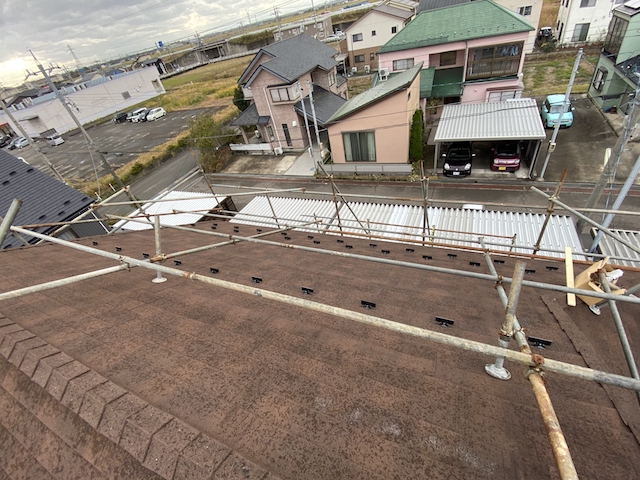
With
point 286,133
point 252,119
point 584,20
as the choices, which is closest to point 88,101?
Answer: point 252,119

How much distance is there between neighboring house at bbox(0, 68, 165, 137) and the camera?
1629 inches

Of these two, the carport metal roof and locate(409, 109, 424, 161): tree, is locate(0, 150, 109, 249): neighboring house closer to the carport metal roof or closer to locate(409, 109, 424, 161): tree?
locate(409, 109, 424, 161): tree

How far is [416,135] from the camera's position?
1756 centimetres

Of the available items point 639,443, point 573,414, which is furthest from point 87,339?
point 639,443

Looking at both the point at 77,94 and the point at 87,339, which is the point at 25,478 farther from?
the point at 77,94

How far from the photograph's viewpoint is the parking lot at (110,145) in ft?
95.5

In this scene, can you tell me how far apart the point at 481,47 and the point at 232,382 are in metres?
25.1

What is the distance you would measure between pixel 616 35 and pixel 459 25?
994 cm

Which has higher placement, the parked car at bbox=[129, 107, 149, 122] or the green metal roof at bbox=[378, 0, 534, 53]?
the green metal roof at bbox=[378, 0, 534, 53]

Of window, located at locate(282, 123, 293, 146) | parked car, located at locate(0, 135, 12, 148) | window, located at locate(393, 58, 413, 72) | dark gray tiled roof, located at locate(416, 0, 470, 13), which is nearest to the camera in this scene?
window, located at locate(393, 58, 413, 72)

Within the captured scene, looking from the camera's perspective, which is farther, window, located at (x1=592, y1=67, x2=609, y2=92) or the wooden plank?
window, located at (x1=592, y1=67, x2=609, y2=92)

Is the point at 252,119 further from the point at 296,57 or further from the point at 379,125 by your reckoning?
the point at 379,125

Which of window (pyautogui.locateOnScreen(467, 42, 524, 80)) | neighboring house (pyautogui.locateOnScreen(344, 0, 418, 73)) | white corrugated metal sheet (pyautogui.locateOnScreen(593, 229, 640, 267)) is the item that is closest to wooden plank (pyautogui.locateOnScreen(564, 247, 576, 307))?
white corrugated metal sheet (pyautogui.locateOnScreen(593, 229, 640, 267))

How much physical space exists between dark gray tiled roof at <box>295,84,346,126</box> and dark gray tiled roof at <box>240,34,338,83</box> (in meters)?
1.74
